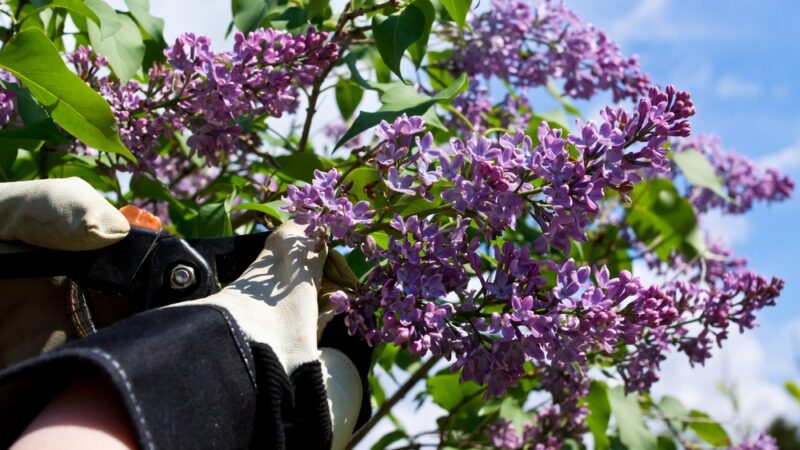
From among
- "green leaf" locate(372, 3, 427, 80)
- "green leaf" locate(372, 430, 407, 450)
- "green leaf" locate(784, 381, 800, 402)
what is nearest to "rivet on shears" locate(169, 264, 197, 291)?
"green leaf" locate(372, 3, 427, 80)

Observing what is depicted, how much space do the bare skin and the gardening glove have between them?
0.77 ft

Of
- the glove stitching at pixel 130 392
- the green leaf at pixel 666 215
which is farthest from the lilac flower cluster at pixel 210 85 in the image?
the green leaf at pixel 666 215

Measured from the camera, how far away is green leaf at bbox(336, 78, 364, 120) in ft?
7.14

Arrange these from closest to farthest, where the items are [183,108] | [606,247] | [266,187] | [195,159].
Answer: [183,108] < [266,187] < [195,159] < [606,247]

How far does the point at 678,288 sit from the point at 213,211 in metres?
0.81

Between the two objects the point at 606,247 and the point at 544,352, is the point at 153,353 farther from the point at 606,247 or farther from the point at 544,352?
the point at 606,247

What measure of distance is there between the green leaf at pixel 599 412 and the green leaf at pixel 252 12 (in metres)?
1.01

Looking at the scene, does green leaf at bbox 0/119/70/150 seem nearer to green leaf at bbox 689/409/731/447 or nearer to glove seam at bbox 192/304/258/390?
glove seam at bbox 192/304/258/390

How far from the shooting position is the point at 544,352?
1045mm

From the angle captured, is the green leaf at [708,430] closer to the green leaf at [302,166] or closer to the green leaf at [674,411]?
the green leaf at [674,411]

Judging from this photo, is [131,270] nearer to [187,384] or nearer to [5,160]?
[187,384]

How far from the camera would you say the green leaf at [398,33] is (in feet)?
4.75

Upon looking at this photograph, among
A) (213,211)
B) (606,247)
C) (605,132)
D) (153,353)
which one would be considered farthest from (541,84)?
(153,353)

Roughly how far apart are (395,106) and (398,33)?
114 millimetres
